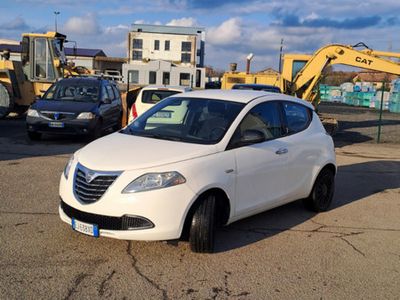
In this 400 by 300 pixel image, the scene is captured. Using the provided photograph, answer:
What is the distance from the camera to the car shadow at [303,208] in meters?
5.49

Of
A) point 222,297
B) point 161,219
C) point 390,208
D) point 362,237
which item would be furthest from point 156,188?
point 390,208

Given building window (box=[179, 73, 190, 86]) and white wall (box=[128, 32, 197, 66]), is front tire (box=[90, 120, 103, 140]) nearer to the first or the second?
building window (box=[179, 73, 190, 86])

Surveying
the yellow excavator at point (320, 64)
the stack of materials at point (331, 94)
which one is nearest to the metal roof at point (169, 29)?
the stack of materials at point (331, 94)

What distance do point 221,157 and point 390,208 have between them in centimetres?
371

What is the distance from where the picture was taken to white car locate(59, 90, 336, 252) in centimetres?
450

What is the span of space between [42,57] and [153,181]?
1624 cm

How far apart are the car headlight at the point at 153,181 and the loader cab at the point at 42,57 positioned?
1566 cm

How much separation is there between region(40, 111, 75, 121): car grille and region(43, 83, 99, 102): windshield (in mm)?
1034

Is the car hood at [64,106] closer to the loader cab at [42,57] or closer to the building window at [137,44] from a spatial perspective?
the loader cab at [42,57]

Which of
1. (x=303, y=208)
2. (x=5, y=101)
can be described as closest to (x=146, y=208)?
(x=303, y=208)

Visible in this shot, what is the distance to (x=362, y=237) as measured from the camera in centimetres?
581

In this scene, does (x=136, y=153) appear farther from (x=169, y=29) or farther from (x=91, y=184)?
(x=169, y=29)

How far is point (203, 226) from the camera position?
4.69 m

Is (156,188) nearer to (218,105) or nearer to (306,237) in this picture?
(218,105)
